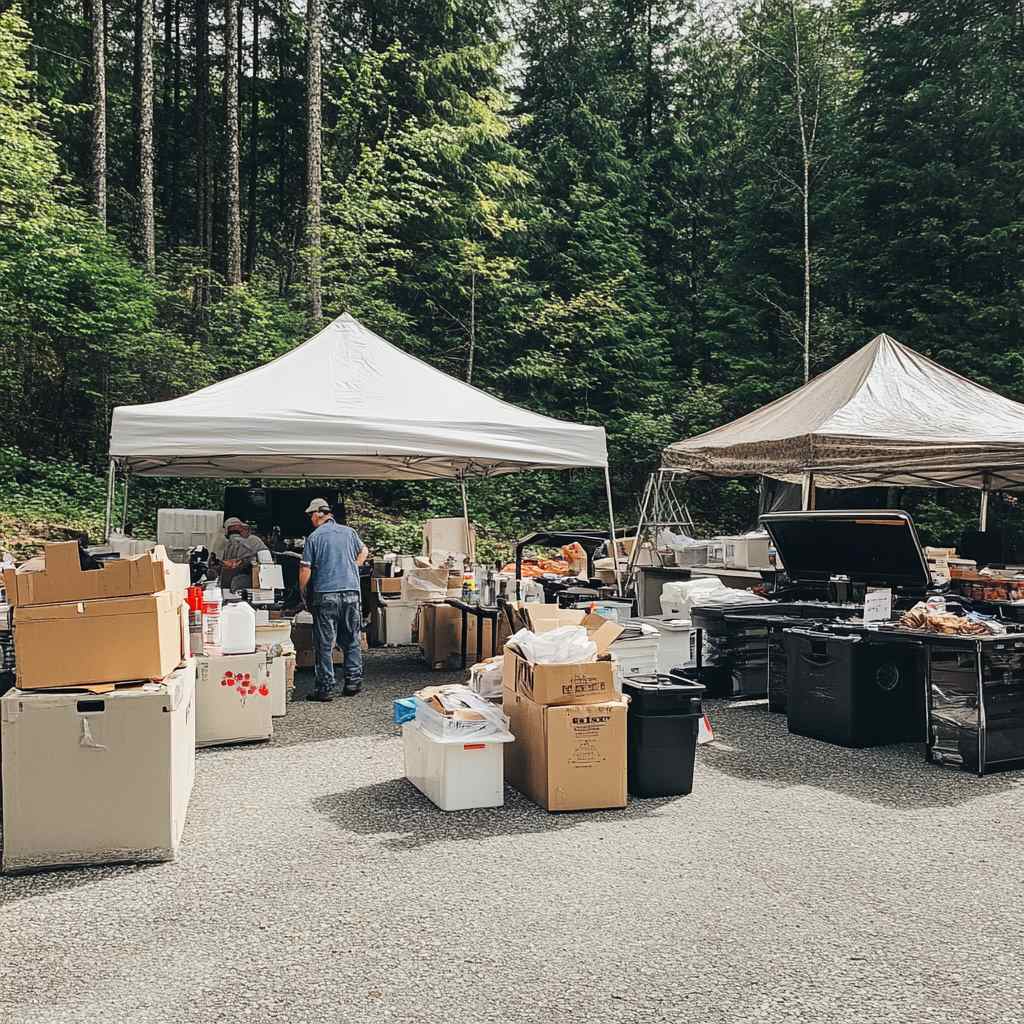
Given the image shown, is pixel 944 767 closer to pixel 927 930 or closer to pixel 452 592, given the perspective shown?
pixel 927 930

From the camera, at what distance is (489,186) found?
2203cm

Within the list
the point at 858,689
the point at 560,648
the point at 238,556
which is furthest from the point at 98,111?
the point at 858,689

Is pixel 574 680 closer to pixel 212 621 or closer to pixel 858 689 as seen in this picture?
pixel 858 689

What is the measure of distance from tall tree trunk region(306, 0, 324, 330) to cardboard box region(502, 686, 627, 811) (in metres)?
15.3

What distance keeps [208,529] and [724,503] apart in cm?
1344

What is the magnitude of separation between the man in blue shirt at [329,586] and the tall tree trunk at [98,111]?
516 inches

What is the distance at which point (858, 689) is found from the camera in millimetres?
6492

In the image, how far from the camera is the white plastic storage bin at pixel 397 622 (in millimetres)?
10930

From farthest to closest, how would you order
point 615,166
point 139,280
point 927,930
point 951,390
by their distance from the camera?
point 615,166 < point 139,280 < point 951,390 < point 927,930

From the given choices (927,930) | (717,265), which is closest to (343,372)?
(927,930)

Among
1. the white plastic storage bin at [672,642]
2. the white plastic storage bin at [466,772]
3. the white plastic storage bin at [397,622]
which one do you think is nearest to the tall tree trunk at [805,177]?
the white plastic storage bin at [397,622]

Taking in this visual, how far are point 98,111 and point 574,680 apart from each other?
1744cm

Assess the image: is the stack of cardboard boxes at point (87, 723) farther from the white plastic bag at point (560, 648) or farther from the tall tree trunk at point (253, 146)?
the tall tree trunk at point (253, 146)

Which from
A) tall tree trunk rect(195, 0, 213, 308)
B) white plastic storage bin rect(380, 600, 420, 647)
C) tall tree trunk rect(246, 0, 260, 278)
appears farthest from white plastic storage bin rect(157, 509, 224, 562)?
tall tree trunk rect(246, 0, 260, 278)
